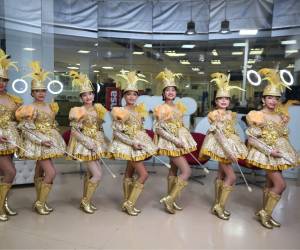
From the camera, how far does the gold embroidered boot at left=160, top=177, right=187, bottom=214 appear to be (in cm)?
346

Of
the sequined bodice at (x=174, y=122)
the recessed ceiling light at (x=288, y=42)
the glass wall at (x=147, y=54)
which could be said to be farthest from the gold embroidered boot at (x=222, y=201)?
the recessed ceiling light at (x=288, y=42)

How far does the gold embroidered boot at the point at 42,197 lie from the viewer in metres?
3.36

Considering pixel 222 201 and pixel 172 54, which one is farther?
pixel 172 54

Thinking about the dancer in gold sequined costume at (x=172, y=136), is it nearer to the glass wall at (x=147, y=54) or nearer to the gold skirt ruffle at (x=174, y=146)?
the gold skirt ruffle at (x=174, y=146)

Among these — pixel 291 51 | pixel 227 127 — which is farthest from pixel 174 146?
pixel 291 51

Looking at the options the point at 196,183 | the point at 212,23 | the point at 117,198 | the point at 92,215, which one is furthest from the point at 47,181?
the point at 212,23

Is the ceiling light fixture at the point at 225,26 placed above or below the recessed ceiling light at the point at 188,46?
above

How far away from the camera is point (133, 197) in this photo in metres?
3.47

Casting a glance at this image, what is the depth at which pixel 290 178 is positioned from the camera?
17.6 ft

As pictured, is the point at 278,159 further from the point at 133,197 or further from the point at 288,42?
the point at 288,42

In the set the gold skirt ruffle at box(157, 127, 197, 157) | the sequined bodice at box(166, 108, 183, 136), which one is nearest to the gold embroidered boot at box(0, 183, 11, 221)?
the gold skirt ruffle at box(157, 127, 197, 157)

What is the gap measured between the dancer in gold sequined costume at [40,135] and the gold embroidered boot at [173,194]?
1.29m

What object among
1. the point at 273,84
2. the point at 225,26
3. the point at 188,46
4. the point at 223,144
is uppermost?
the point at 225,26

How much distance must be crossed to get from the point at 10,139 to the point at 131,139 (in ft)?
3.99
